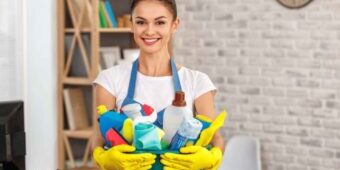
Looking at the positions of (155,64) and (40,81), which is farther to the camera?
(40,81)

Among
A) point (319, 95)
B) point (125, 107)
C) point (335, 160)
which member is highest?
point (125, 107)

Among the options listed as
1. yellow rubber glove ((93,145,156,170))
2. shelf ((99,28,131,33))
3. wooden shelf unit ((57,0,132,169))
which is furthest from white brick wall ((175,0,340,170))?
yellow rubber glove ((93,145,156,170))

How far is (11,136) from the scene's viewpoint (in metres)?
2.16

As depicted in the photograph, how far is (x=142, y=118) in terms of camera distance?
1355 mm

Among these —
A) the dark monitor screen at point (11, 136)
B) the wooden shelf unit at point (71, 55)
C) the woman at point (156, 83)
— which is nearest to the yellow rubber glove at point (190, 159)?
the woman at point (156, 83)

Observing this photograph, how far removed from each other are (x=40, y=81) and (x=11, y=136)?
6.31ft

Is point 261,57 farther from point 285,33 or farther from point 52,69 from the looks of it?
point 52,69

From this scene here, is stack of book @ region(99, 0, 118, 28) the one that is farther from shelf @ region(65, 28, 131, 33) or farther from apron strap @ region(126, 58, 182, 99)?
apron strap @ region(126, 58, 182, 99)

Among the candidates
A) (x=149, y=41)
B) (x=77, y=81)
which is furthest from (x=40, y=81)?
(x=149, y=41)

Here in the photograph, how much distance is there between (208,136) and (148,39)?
0.30 m

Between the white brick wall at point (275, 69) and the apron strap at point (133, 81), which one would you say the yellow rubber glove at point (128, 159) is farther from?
the white brick wall at point (275, 69)

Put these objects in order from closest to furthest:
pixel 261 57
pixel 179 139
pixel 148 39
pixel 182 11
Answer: pixel 179 139, pixel 148 39, pixel 261 57, pixel 182 11

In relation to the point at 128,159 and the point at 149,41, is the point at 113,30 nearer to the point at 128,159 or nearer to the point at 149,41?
the point at 149,41

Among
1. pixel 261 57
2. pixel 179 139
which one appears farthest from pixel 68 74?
pixel 179 139
